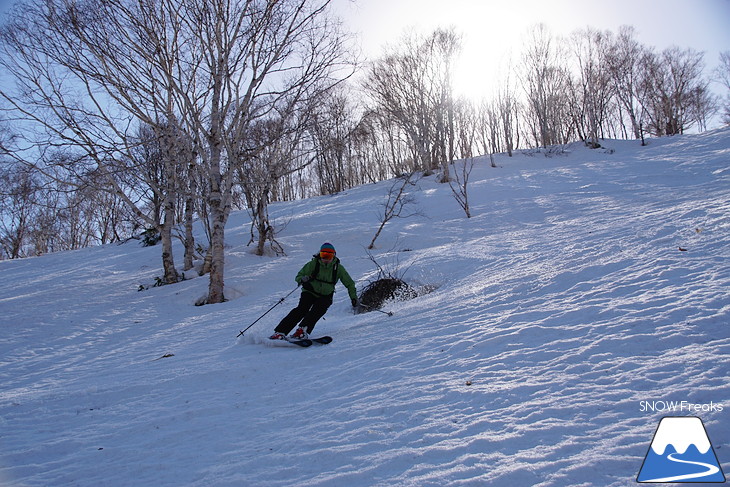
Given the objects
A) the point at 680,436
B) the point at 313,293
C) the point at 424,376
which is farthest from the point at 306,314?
the point at 680,436

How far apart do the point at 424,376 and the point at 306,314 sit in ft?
8.65

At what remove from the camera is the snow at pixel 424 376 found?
257cm

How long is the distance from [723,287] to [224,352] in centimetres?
628

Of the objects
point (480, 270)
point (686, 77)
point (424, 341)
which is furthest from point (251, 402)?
point (686, 77)

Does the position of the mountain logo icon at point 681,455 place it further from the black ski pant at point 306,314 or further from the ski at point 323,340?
the black ski pant at point 306,314

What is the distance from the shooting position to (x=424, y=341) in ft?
16.3

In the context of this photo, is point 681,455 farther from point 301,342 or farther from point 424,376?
point 301,342

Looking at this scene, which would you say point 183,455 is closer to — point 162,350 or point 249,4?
point 162,350

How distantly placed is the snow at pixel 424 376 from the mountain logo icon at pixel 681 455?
5 centimetres

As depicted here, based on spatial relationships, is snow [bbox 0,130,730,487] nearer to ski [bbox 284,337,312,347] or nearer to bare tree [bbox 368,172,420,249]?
ski [bbox 284,337,312,347]

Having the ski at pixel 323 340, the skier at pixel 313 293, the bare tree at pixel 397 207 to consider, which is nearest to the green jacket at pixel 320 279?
the skier at pixel 313 293

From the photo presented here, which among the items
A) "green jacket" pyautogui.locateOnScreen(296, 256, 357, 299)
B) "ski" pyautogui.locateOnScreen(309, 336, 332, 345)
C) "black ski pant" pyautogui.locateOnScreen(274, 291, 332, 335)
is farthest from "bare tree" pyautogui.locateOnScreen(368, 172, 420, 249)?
"ski" pyautogui.locateOnScreen(309, 336, 332, 345)

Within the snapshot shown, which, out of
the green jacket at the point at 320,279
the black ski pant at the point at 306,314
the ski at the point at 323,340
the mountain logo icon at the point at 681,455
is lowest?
the ski at the point at 323,340

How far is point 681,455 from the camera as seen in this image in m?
2.16
